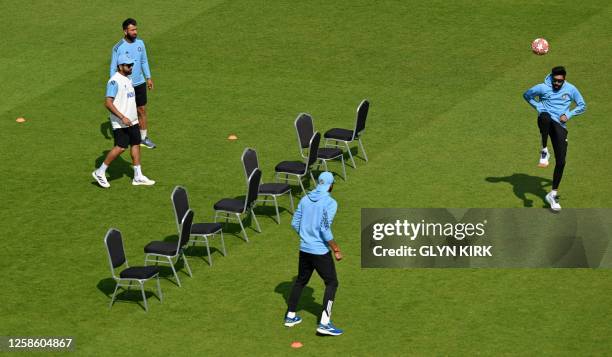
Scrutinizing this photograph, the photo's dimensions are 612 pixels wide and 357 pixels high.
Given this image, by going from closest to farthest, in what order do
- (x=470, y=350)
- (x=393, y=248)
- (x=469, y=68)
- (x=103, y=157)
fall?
1. (x=470, y=350)
2. (x=393, y=248)
3. (x=103, y=157)
4. (x=469, y=68)

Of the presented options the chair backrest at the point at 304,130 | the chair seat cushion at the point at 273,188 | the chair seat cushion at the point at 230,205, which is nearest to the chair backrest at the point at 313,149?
the chair backrest at the point at 304,130

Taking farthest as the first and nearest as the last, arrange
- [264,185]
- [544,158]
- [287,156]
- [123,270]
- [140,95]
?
1. [140,95]
2. [287,156]
3. [544,158]
4. [264,185]
5. [123,270]

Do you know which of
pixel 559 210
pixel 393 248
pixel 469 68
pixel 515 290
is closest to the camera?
pixel 515 290

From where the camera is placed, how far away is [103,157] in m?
21.1

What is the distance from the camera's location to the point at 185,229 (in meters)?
16.3

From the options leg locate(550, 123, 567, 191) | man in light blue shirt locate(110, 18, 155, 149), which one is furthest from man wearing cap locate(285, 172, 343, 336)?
man in light blue shirt locate(110, 18, 155, 149)

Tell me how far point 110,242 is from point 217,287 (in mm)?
1730

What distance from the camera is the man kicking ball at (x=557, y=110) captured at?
726 inches

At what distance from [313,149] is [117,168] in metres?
3.79

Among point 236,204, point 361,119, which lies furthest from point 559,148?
Answer: point 236,204

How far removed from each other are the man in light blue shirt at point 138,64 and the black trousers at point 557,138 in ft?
23.0

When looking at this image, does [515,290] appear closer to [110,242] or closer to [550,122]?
[550,122]

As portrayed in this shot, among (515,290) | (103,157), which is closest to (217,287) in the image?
(515,290)

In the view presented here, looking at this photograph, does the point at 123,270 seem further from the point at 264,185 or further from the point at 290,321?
the point at 264,185
